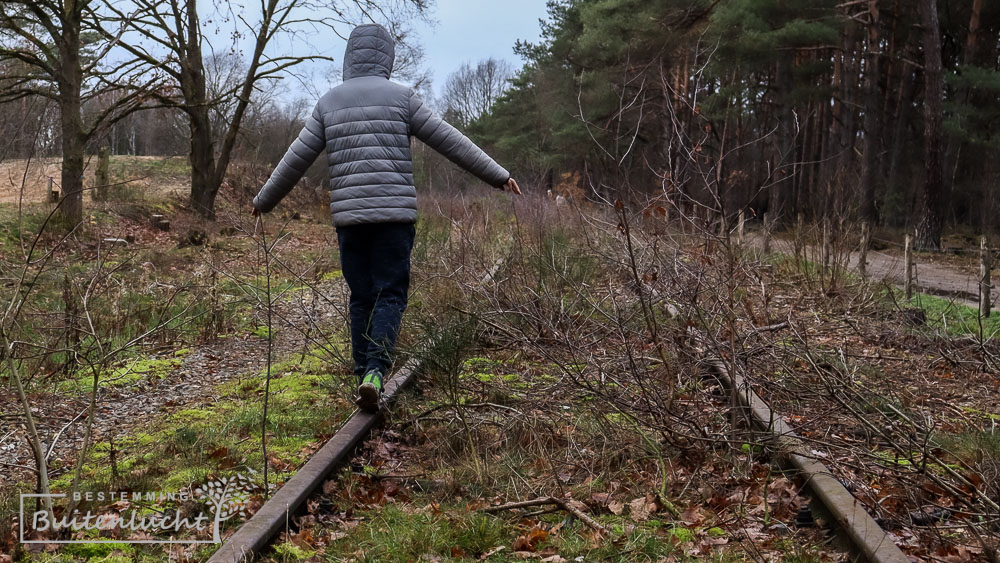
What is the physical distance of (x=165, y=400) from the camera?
18.5 feet

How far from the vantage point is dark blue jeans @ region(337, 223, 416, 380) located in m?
4.90

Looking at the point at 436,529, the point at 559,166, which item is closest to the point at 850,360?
the point at 436,529

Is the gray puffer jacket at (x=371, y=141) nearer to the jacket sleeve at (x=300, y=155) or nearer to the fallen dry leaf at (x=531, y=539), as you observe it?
the jacket sleeve at (x=300, y=155)

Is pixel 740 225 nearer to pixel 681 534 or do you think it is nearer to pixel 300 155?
pixel 300 155

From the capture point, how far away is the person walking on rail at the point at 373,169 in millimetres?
4836

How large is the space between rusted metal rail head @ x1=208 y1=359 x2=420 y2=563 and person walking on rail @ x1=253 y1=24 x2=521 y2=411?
32 cm

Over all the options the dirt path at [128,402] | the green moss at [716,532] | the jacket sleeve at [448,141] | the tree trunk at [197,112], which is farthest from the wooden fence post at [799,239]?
the tree trunk at [197,112]

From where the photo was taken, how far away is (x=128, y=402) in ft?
18.2

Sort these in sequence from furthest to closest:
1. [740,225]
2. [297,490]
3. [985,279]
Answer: [985,279]
[740,225]
[297,490]

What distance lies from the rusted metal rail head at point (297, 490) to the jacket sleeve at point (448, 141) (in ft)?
4.60

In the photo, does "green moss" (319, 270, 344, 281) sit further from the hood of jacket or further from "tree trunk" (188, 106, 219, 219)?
"tree trunk" (188, 106, 219, 219)

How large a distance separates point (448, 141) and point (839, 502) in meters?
→ 3.00

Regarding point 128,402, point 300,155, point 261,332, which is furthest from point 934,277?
point 128,402

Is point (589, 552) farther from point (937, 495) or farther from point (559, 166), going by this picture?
point (559, 166)
